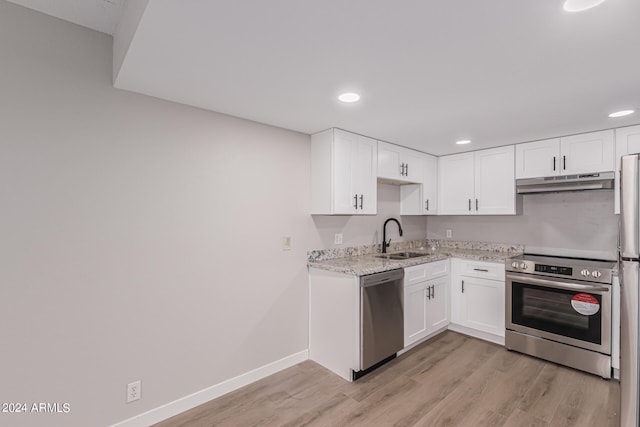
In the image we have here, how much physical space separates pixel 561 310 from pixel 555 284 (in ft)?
0.81

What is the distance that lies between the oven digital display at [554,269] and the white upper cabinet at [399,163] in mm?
1568

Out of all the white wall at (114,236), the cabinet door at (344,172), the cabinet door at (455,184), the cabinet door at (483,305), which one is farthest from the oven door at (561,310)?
the white wall at (114,236)

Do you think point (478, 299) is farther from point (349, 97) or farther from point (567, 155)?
point (349, 97)

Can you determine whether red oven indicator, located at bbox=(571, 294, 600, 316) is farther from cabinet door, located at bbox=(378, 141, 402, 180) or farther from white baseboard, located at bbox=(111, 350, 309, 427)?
white baseboard, located at bbox=(111, 350, 309, 427)

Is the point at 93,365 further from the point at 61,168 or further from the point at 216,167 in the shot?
the point at 216,167

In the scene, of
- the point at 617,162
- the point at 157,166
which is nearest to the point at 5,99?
the point at 157,166

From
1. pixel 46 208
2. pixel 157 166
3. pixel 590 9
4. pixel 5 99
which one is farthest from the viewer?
pixel 157 166

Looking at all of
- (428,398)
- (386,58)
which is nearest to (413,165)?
(386,58)

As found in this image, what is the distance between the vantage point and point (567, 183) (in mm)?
3076

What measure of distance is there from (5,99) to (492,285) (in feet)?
13.8

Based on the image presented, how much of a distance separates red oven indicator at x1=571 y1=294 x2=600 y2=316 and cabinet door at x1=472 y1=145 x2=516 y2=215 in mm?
1076

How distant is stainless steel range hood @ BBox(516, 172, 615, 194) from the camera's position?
290 cm

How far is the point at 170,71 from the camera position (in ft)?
5.78

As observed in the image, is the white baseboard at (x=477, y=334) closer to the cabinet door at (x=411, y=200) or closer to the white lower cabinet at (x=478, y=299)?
the white lower cabinet at (x=478, y=299)
